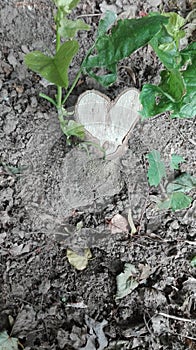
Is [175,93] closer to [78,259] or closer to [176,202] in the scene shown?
[176,202]

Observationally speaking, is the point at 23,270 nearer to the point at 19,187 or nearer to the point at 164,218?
the point at 19,187

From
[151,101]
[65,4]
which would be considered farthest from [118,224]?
[65,4]

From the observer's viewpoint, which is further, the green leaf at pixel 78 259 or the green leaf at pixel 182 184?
the green leaf at pixel 182 184

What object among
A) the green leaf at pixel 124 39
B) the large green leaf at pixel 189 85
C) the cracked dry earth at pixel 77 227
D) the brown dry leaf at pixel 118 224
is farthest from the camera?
the brown dry leaf at pixel 118 224

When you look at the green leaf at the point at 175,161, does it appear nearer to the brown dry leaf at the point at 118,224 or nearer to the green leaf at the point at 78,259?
the brown dry leaf at the point at 118,224

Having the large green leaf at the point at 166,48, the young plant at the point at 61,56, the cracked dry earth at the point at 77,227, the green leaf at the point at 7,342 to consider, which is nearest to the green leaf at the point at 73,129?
the cracked dry earth at the point at 77,227

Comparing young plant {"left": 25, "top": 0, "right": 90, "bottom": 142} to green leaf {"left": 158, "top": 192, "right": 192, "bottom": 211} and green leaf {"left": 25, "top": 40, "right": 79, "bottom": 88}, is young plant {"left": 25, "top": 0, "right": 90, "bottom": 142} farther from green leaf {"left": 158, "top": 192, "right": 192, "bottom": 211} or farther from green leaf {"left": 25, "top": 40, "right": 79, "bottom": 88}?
green leaf {"left": 158, "top": 192, "right": 192, "bottom": 211}

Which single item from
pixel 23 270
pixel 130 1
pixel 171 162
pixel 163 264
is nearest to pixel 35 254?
pixel 23 270
